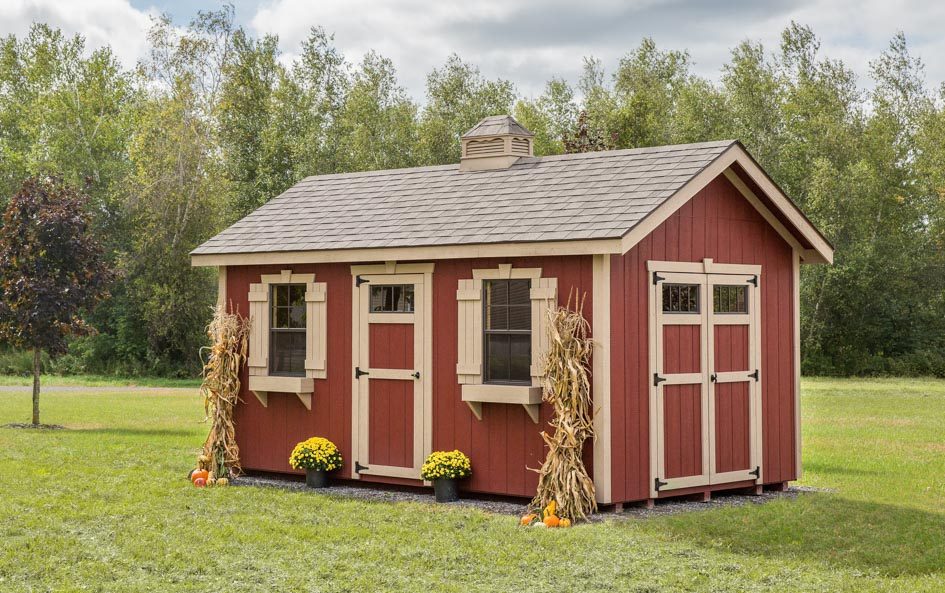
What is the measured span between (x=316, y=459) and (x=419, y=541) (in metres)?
3.54

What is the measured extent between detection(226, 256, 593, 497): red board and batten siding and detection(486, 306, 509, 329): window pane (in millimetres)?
421

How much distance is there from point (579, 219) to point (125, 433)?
1065cm

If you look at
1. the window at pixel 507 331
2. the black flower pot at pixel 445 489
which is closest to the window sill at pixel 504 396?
the window at pixel 507 331

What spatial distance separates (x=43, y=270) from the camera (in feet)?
66.1

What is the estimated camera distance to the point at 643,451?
1124 centimetres

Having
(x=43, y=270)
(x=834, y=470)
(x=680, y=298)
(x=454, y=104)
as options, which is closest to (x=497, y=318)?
(x=680, y=298)

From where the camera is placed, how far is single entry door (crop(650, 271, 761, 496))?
11.5m

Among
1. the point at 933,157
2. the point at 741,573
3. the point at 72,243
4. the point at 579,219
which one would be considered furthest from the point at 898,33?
the point at 741,573

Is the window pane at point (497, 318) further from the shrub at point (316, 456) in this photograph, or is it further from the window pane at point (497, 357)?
the shrub at point (316, 456)

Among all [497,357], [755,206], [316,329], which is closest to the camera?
[497,357]

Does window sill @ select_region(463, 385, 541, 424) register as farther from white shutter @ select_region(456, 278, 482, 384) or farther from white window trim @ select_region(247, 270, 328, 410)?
white window trim @ select_region(247, 270, 328, 410)

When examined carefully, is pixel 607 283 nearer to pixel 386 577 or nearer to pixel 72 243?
pixel 386 577

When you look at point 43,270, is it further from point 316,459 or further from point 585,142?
point 585,142

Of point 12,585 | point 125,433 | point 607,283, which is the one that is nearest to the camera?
point 12,585
